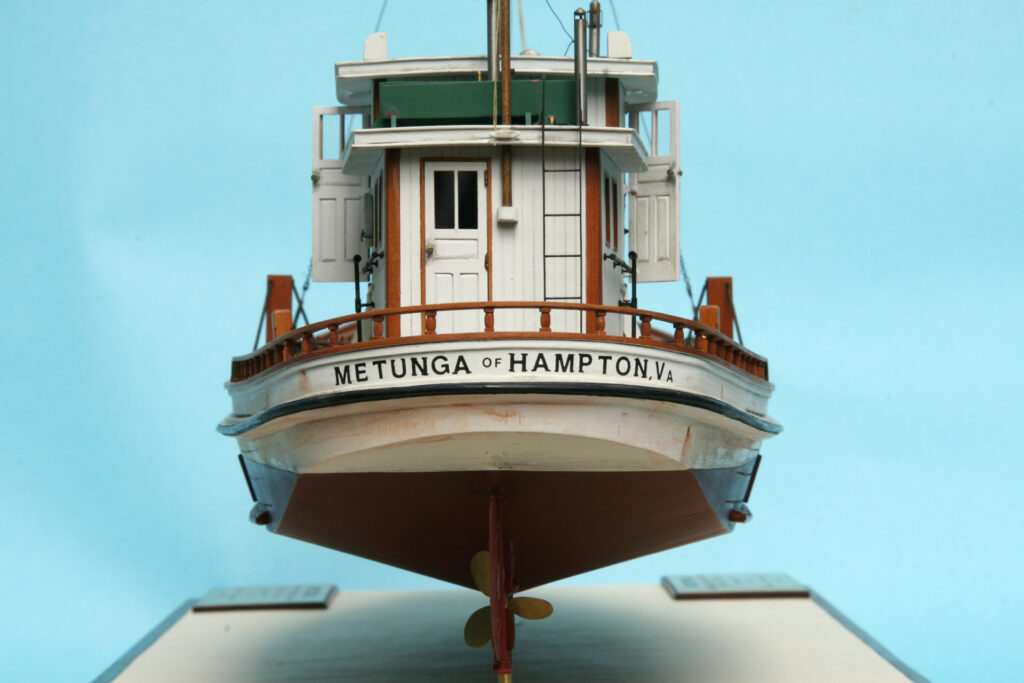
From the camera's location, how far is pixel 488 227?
14.7 m

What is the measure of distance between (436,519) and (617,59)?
519 cm

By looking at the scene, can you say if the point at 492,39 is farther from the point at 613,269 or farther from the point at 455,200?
the point at 613,269

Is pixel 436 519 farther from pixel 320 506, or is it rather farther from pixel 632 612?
pixel 632 612

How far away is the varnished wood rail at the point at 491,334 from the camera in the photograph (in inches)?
496

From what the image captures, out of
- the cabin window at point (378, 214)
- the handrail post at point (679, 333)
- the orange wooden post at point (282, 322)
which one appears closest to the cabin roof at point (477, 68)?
the cabin window at point (378, 214)

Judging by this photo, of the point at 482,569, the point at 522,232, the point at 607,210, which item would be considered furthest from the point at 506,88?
the point at 482,569

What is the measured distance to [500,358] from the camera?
41.1ft

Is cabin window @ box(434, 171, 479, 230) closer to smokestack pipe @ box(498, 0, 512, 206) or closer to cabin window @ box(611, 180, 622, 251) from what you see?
smokestack pipe @ box(498, 0, 512, 206)

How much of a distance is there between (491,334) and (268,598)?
1019 cm

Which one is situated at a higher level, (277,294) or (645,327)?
(277,294)

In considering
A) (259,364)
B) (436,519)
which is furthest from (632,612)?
(259,364)

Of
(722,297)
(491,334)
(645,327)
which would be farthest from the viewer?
(722,297)

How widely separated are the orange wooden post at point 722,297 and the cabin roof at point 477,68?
285 centimetres

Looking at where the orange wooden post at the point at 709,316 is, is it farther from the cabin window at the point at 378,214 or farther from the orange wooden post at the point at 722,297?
the cabin window at the point at 378,214
